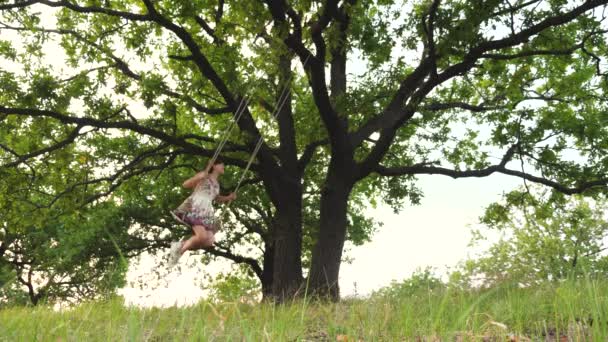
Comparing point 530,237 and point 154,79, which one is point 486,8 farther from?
point 530,237

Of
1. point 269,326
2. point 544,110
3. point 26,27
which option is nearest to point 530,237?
point 544,110

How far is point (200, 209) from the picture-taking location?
25.8 ft

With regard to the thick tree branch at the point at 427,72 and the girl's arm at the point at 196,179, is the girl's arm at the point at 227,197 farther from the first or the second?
the thick tree branch at the point at 427,72

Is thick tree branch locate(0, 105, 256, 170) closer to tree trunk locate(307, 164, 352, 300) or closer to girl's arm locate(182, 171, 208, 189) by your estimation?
tree trunk locate(307, 164, 352, 300)

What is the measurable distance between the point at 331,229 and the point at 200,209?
5768 mm

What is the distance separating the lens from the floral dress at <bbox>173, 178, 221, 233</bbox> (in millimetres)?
7793

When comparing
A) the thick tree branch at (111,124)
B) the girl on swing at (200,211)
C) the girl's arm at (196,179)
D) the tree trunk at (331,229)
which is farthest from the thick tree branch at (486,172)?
the girl's arm at (196,179)

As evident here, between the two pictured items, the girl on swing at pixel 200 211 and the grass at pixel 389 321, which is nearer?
the grass at pixel 389 321

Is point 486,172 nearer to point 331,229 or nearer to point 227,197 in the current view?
point 331,229

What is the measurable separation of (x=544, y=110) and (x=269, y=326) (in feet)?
43.1

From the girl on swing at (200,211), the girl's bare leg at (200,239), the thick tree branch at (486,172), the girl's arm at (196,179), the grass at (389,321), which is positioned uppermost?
the thick tree branch at (486,172)

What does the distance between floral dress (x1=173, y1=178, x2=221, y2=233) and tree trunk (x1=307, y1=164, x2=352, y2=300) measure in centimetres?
528

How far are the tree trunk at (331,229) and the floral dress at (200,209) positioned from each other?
17.3ft

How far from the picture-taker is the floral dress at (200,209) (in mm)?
7793
